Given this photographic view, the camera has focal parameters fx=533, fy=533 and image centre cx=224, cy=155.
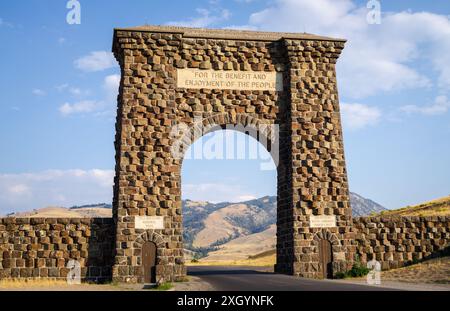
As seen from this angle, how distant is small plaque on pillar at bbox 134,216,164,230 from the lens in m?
22.3

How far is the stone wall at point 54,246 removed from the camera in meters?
21.9

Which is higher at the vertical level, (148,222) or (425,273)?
→ (148,222)

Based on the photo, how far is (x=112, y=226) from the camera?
2289 cm

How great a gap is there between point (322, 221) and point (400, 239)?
408cm

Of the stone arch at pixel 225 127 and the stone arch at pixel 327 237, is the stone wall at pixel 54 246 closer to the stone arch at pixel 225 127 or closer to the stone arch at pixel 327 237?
the stone arch at pixel 225 127

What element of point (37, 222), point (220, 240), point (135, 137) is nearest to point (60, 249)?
point (37, 222)

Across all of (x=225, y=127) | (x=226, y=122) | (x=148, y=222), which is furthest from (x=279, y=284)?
(x=225, y=127)

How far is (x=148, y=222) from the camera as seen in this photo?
22422 millimetres

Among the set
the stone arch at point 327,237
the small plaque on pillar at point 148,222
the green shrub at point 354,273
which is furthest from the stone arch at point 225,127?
the green shrub at point 354,273

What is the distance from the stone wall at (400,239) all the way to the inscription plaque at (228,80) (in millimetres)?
7526

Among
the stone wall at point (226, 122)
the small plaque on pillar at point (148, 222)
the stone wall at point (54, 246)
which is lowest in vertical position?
the stone wall at point (54, 246)

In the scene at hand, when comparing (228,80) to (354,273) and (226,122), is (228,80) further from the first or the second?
(354,273)

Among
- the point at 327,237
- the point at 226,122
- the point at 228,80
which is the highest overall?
the point at 228,80
